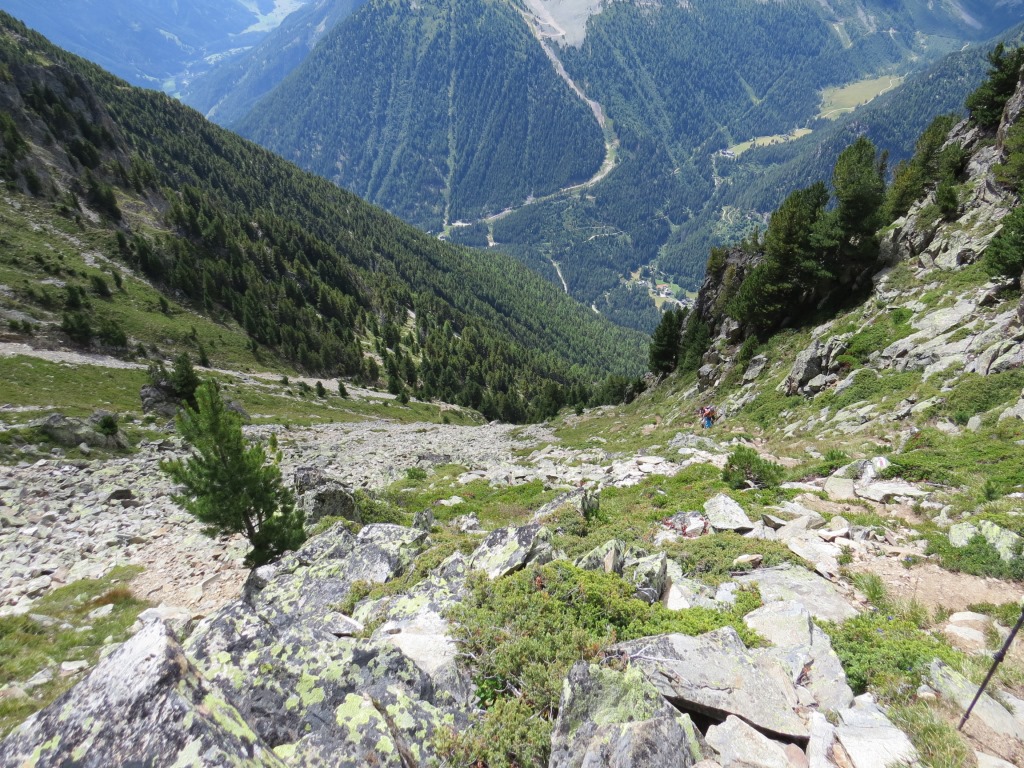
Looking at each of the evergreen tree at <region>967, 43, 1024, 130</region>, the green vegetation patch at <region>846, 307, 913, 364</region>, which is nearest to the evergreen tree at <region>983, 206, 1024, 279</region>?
the green vegetation patch at <region>846, 307, 913, 364</region>

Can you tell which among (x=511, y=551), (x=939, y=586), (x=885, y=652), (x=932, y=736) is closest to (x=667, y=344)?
(x=939, y=586)

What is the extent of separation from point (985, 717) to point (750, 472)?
11901 millimetres

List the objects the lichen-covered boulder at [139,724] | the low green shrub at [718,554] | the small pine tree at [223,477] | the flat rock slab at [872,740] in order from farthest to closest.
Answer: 1. the small pine tree at [223,477]
2. the low green shrub at [718,554]
3. the flat rock slab at [872,740]
4. the lichen-covered boulder at [139,724]

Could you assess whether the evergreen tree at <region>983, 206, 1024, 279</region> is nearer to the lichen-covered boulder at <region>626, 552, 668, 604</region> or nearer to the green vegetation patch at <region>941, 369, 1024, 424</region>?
the green vegetation patch at <region>941, 369, 1024, 424</region>

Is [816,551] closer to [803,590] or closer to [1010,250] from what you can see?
[803,590]

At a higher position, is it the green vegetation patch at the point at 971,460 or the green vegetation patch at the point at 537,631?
the green vegetation patch at the point at 537,631

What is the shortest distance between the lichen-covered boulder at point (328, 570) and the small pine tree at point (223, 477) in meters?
2.23

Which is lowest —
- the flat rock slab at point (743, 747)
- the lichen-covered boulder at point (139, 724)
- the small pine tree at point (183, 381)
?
the flat rock slab at point (743, 747)

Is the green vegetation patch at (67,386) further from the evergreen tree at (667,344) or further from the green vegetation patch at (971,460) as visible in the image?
the evergreen tree at (667,344)

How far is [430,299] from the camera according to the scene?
173 metres

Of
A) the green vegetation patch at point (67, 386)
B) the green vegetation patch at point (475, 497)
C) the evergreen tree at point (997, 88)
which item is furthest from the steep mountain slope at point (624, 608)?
the evergreen tree at point (997, 88)

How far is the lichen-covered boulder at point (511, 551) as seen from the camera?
985cm

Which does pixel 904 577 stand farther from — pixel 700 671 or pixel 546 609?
pixel 546 609

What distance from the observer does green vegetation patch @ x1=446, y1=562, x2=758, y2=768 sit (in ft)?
18.7
